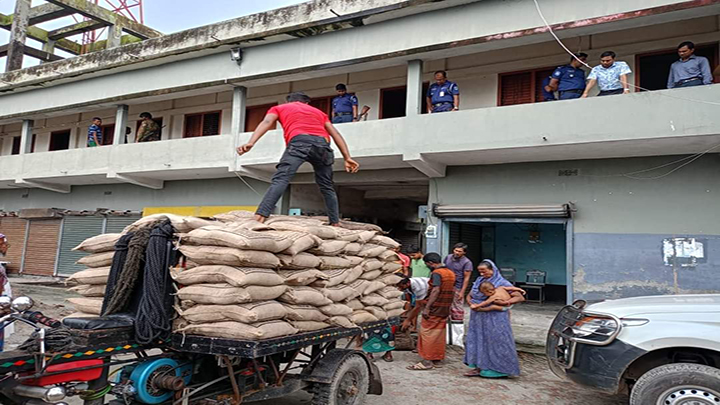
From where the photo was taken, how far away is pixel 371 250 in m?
5.16

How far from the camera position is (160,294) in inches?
133

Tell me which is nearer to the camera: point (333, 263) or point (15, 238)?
point (333, 263)

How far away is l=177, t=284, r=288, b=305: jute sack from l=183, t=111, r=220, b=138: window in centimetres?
1189

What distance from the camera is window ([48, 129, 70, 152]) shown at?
1778 centimetres

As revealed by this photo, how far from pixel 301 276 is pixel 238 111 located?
30.9 ft

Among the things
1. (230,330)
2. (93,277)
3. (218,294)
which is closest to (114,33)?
(93,277)

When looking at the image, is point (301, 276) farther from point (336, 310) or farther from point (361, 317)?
point (361, 317)

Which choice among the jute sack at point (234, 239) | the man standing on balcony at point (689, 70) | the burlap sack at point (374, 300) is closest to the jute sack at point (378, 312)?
the burlap sack at point (374, 300)

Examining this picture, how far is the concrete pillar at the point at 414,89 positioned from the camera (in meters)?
10.1

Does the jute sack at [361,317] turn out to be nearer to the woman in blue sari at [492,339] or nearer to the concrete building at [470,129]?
the woman in blue sari at [492,339]

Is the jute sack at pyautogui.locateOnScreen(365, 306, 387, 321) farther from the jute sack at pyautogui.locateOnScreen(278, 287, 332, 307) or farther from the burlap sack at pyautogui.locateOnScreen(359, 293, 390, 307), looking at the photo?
the jute sack at pyautogui.locateOnScreen(278, 287, 332, 307)

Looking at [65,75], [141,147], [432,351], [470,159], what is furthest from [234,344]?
[65,75]

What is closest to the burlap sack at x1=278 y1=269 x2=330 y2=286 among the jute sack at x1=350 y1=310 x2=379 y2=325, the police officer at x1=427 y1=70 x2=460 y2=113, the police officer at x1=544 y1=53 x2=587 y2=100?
the jute sack at x1=350 y1=310 x2=379 y2=325

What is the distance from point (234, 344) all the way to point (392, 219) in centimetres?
1405
